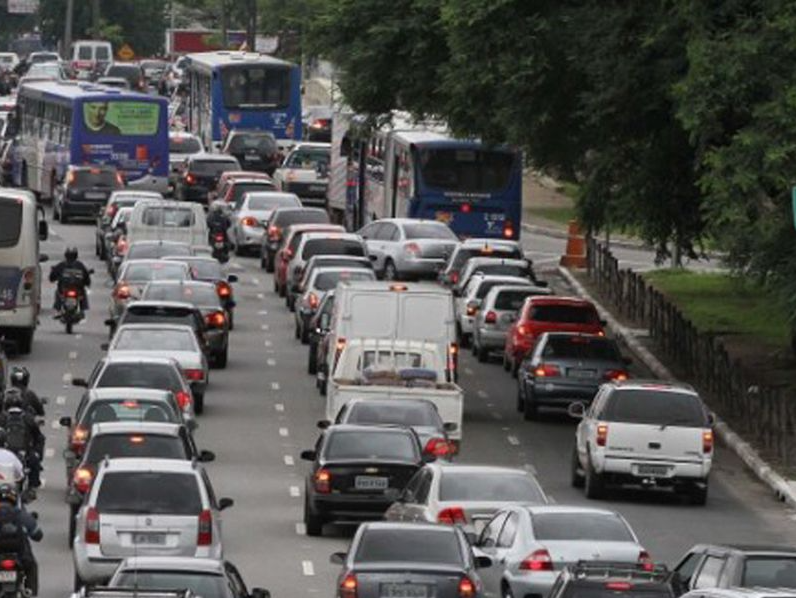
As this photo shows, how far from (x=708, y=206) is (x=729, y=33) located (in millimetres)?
2491

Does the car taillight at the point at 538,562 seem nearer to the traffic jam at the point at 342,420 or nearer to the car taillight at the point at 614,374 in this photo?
the traffic jam at the point at 342,420

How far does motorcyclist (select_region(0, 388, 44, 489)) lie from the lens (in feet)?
120

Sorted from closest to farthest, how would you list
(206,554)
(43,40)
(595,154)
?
1. (206,554)
2. (595,154)
3. (43,40)

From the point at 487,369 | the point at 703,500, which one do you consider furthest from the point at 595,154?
the point at 703,500

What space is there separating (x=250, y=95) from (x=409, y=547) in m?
71.6

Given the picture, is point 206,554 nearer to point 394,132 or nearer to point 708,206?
point 708,206

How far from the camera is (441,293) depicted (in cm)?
4550

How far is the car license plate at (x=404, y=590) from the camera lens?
27.0 metres

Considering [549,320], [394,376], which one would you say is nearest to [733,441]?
[394,376]

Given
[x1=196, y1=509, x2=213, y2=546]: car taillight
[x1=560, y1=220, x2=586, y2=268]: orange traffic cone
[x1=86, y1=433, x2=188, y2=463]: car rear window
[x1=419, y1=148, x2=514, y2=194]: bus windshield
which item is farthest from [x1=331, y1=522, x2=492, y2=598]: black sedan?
[x1=560, y1=220, x2=586, y2=268]: orange traffic cone

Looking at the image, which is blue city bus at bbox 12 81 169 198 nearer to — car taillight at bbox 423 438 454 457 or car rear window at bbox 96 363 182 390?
car rear window at bbox 96 363 182 390

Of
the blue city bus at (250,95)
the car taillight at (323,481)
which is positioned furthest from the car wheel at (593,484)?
the blue city bus at (250,95)

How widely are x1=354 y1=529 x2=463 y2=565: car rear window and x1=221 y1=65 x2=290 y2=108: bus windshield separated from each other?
70.6m

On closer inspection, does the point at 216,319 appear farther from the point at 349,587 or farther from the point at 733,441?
the point at 349,587
